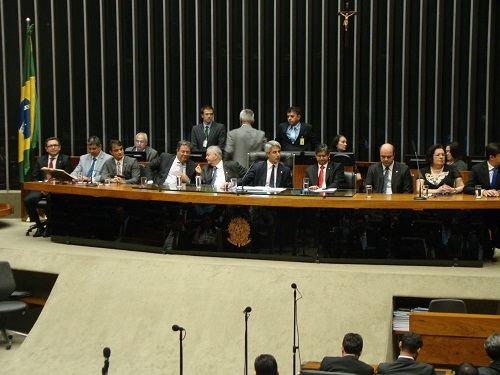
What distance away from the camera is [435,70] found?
39.0 ft

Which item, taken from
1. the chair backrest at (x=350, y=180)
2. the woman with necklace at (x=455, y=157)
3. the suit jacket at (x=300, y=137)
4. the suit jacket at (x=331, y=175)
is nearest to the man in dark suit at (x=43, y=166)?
the suit jacket at (x=300, y=137)

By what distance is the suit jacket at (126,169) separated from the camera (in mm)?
10477

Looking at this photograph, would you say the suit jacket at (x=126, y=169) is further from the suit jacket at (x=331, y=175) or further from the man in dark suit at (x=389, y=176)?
the man in dark suit at (x=389, y=176)

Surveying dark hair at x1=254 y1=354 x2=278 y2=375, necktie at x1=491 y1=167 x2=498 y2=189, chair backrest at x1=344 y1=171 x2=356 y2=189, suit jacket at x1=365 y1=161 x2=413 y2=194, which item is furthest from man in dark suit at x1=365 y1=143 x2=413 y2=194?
dark hair at x1=254 y1=354 x2=278 y2=375

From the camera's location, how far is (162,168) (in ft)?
33.8

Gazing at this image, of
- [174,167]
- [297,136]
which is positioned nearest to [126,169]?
[174,167]

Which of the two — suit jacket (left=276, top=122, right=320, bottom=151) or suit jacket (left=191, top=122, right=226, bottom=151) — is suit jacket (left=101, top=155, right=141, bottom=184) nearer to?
suit jacket (left=191, top=122, right=226, bottom=151)

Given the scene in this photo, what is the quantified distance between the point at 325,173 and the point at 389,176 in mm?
628

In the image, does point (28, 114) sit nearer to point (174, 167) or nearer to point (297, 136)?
point (174, 167)

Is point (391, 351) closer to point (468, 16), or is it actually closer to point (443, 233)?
point (443, 233)

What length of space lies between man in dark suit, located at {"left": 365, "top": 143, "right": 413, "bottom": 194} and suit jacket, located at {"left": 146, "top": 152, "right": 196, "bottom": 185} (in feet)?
6.09

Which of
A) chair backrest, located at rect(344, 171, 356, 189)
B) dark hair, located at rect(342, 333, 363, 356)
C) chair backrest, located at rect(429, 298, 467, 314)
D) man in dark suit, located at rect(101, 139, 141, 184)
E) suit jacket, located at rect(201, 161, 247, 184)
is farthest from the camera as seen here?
man in dark suit, located at rect(101, 139, 141, 184)

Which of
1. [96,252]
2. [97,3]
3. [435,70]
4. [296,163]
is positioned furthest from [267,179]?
[97,3]

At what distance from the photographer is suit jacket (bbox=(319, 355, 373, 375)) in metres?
6.20
